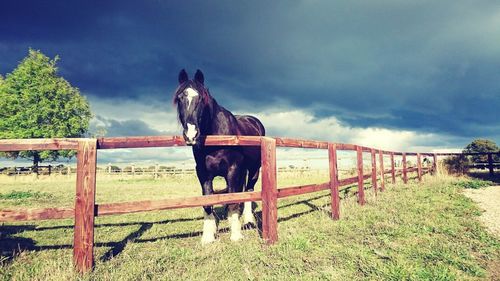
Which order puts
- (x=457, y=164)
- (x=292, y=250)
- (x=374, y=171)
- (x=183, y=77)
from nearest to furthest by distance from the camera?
(x=292, y=250)
(x=183, y=77)
(x=374, y=171)
(x=457, y=164)

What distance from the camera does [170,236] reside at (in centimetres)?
511

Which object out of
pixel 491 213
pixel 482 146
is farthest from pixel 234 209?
pixel 482 146

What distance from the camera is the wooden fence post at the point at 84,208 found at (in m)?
3.24

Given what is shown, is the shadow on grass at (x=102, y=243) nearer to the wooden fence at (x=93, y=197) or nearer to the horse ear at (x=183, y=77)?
the wooden fence at (x=93, y=197)

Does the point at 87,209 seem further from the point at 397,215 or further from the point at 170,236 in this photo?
the point at 397,215

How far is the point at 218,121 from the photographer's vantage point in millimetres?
5125

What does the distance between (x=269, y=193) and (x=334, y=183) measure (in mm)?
2369

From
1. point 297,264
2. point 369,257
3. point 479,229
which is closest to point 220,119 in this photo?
point 297,264

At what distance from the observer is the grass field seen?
3.08 m

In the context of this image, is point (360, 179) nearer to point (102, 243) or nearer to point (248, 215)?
point (248, 215)

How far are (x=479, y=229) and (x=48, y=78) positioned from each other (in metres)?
33.5

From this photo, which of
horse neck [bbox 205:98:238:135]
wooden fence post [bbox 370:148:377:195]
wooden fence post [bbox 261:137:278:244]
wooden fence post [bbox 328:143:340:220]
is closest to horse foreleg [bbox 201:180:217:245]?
wooden fence post [bbox 261:137:278:244]

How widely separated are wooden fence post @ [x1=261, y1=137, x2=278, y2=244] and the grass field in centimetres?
22

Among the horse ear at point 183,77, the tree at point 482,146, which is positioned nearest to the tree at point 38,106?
the horse ear at point 183,77
